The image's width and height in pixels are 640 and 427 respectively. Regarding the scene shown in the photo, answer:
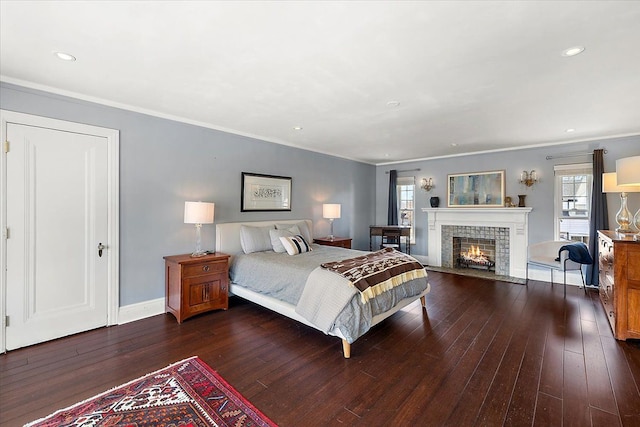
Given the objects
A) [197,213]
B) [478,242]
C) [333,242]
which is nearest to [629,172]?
[478,242]

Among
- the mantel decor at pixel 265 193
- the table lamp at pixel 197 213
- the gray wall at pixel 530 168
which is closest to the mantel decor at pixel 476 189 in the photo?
the gray wall at pixel 530 168

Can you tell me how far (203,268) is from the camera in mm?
3447

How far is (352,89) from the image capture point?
279 cm

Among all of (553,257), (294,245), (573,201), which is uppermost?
(573,201)

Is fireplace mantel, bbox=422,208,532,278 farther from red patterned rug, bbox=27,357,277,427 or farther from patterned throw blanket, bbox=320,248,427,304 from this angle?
red patterned rug, bbox=27,357,277,427

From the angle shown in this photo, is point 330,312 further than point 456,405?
Yes

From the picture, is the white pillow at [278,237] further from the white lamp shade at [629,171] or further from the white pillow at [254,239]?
→ the white lamp shade at [629,171]

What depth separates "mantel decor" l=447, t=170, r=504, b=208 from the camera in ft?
18.3

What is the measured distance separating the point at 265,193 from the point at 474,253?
4.55 metres

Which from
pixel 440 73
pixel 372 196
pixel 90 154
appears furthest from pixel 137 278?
pixel 372 196

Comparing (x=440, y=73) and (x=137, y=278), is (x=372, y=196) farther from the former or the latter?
(x=137, y=278)

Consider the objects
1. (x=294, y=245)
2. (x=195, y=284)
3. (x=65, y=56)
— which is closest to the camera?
(x=65, y=56)

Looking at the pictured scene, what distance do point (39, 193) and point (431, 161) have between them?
21.3 feet

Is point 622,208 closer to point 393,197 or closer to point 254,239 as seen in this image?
point 393,197
